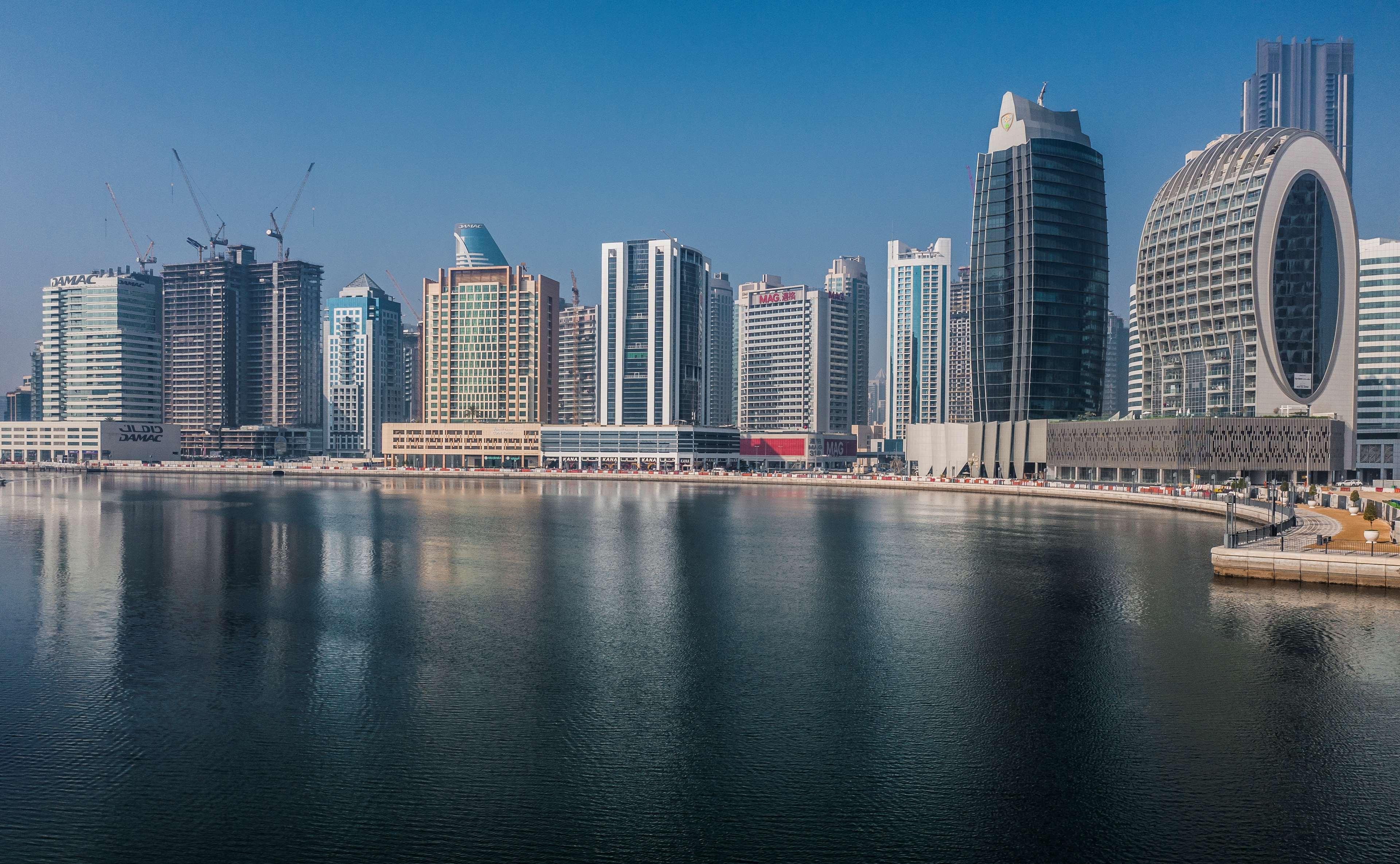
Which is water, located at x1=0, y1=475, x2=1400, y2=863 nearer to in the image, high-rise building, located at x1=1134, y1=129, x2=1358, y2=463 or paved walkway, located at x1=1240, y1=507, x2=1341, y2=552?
paved walkway, located at x1=1240, y1=507, x2=1341, y2=552

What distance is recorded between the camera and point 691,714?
109 feet

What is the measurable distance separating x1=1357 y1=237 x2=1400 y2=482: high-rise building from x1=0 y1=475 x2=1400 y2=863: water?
16052 cm

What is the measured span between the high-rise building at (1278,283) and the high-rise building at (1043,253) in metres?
23.3

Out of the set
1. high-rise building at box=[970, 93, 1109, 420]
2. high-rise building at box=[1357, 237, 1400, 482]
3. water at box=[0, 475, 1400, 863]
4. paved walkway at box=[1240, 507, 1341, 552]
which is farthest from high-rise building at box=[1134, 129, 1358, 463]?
water at box=[0, 475, 1400, 863]

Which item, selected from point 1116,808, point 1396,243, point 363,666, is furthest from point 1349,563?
point 1396,243

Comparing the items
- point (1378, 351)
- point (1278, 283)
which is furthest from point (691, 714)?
point (1378, 351)

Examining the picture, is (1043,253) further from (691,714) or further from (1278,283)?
(691,714)

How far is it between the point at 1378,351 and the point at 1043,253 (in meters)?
69.0

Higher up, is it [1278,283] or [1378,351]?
[1278,283]

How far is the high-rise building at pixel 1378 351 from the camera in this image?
19262 centimetres

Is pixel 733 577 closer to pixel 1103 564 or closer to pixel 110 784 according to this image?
pixel 1103 564

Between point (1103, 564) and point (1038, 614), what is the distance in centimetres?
2225

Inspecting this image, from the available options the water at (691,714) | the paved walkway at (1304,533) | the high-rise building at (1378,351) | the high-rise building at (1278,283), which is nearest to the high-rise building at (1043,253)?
the high-rise building at (1278,283)

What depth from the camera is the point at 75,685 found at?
119 feet
